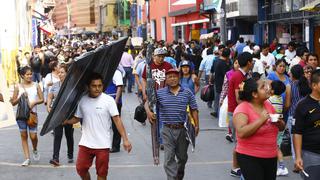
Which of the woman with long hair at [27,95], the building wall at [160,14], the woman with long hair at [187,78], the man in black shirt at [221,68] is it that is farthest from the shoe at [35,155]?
the building wall at [160,14]

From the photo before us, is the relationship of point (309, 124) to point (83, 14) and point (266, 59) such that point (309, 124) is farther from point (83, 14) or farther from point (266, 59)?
point (83, 14)

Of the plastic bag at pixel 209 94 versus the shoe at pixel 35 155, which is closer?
the shoe at pixel 35 155

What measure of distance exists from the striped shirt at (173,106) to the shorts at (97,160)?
1.01 meters

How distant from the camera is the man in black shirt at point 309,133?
570 cm

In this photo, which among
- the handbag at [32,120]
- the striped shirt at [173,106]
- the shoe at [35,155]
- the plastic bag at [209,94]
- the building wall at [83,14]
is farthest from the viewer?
the building wall at [83,14]

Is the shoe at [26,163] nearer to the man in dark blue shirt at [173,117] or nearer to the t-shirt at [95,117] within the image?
the man in dark blue shirt at [173,117]

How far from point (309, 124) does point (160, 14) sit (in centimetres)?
4737

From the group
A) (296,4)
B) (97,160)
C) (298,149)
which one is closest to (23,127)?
(97,160)

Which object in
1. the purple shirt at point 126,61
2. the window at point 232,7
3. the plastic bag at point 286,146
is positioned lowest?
the plastic bag at point 286,146

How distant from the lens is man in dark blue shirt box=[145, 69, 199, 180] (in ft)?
24.5

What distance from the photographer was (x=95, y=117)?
22.2 ft

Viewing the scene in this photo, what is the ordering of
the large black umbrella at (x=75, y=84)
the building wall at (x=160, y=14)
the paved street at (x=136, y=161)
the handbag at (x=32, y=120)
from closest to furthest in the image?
the large black umbrella at (x=75, y=84), the paved street at (x=136, y=161), the handbag at (x=32, y=120), the building wall at (x=160, y=14)

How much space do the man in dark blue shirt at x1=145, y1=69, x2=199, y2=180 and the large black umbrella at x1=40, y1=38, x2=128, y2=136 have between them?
0.90m

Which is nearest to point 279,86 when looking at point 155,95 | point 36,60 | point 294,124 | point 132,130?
point 155,95
